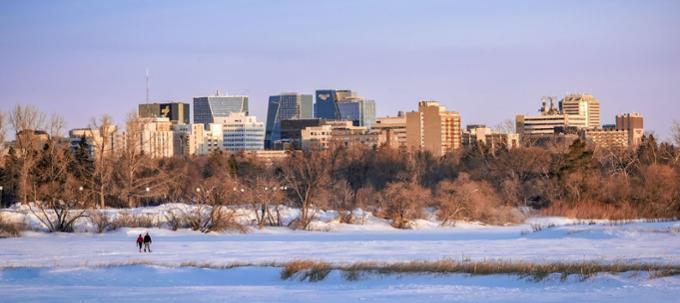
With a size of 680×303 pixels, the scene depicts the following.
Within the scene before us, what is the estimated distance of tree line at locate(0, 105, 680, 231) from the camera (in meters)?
70.6

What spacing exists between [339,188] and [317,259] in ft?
157

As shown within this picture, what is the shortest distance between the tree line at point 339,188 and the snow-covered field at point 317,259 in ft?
→ 24.1

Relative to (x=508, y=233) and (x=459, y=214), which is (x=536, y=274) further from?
(x=459, y=214)

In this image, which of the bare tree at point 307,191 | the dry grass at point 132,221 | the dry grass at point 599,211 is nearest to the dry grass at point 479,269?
the dry grass at point 132,221

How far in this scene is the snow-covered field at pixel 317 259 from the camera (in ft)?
98.7

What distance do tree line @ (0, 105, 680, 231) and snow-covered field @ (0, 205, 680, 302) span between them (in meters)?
7.34

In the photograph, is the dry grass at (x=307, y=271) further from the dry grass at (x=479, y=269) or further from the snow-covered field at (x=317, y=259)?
the snow-covered field at (x=317, y=259)

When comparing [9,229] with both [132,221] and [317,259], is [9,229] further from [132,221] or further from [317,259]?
[317,259]

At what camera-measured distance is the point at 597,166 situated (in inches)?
3991

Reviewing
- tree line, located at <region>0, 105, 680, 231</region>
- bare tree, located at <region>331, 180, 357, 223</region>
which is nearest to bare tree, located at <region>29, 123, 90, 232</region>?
tree line, located at <region>0, 105, 680, 231</region>

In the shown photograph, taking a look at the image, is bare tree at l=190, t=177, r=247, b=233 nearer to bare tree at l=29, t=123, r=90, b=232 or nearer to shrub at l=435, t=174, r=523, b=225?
bare tree at l=29, t=123, r=90, b=232

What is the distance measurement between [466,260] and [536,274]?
547 cm

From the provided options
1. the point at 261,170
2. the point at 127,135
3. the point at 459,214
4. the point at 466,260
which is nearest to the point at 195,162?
the point at 261,170

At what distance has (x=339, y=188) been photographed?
289 ft
